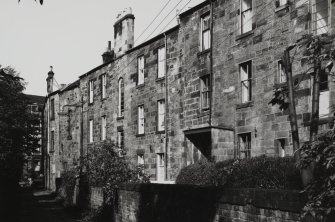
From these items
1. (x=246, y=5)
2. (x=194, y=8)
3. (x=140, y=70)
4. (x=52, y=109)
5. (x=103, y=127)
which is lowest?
(x=103, y=127)

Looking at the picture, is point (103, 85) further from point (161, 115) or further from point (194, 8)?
point (194, 8)

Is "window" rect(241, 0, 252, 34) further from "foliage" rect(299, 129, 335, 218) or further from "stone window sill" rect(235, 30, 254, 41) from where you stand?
"foliage" rect(299, 129, 335, 218)

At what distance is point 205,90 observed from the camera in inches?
827

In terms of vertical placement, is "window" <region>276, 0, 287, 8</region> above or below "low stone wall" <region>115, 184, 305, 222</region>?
above

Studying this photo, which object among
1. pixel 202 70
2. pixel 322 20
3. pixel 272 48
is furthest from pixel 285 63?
pixel 202 70

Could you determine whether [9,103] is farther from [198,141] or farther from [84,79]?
[198,141]

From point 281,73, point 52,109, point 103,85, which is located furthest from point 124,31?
point 52,109

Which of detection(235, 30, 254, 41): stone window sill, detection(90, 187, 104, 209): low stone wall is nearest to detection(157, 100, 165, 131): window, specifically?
detection(90, 187, 104, 209): low stone wall

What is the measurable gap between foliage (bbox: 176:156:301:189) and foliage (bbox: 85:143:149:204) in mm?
3413

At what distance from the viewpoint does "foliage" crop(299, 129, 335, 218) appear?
4902 millimetres

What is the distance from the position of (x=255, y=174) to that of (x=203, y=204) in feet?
12.5

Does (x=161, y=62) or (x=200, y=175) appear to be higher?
(x=161, y=62)

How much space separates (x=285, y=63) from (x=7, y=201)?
47.9ft

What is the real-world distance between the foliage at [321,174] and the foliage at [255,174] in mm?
5601
